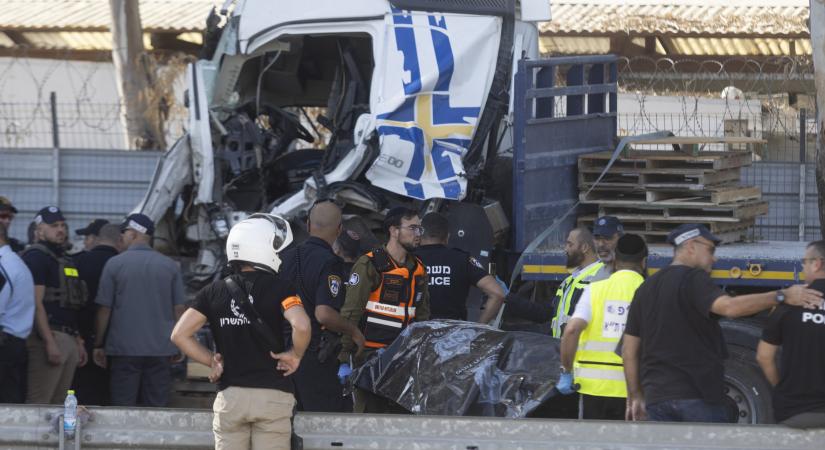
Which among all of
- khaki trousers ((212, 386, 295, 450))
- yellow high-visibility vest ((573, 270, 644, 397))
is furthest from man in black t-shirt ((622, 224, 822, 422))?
khaki trousers ((212, 386, 295, 450))

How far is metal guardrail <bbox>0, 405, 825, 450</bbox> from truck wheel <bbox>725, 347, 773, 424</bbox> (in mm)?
2302

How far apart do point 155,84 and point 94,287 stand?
9.77 m

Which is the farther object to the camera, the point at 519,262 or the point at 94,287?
the point at 94,287

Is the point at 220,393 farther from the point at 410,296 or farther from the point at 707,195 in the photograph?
the point at 707,195

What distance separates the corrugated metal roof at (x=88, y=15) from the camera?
2075 cm

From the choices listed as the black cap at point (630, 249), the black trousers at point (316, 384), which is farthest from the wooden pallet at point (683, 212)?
the black trousers at point (316, 384)

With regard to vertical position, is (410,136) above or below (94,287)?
above

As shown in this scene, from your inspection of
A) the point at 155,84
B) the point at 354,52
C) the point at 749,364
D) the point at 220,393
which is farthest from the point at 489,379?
the point at 155,84

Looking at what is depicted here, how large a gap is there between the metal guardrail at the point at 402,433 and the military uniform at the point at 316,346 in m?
1.95

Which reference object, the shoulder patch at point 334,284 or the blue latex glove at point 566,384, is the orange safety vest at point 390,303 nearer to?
the shoulder patch at point 334,284

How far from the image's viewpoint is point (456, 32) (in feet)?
30.8

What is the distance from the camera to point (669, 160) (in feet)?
28.4

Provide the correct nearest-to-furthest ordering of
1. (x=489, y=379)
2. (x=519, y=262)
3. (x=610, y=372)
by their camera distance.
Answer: (x=610, y=372)
(x=489, y=379)
(x=519, y=262)

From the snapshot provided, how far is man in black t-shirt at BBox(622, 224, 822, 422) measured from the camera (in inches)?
233
